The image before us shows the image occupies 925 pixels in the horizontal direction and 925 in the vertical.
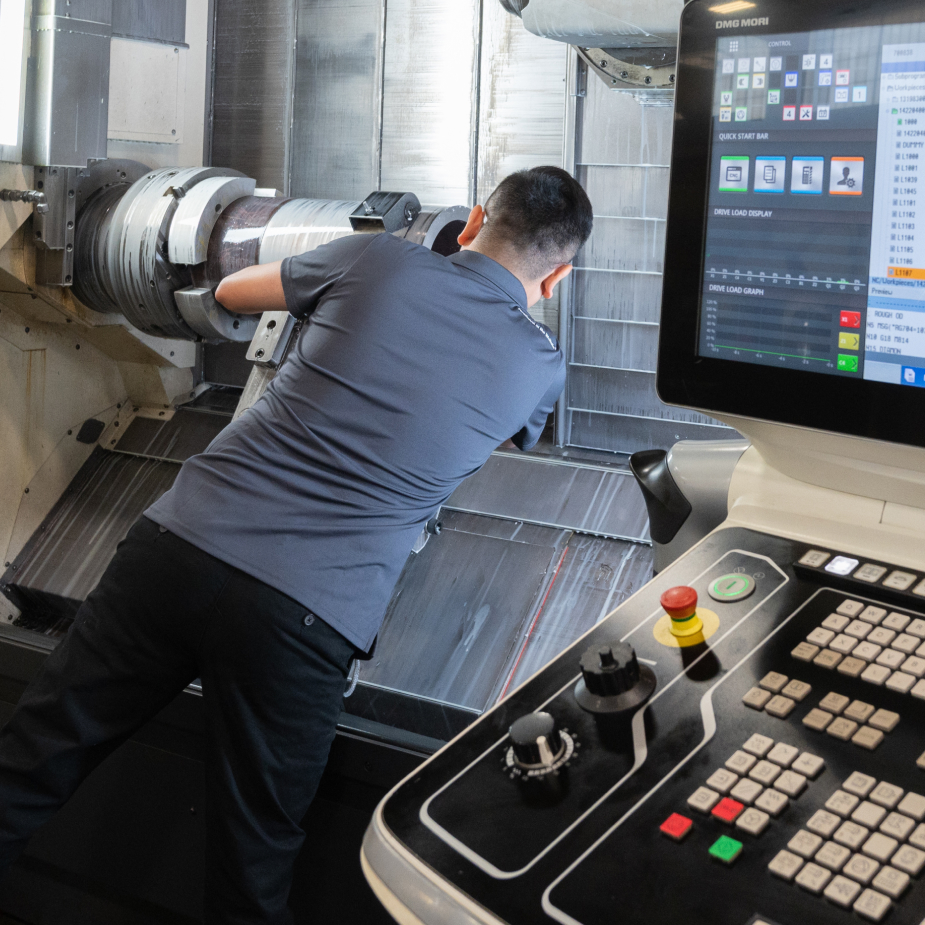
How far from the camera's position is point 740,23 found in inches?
26.9

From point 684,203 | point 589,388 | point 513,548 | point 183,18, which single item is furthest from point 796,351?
point 183,18

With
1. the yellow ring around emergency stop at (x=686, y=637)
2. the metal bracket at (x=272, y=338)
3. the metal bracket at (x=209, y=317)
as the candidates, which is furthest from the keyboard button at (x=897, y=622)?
the metal bracket at (x=209, y=317)

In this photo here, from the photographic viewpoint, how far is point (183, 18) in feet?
8.65

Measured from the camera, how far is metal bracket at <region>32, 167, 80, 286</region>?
2244mm

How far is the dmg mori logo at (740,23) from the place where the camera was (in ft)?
2.21

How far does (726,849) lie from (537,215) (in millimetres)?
1191

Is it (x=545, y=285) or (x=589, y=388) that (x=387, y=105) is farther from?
(x=545, y=285)

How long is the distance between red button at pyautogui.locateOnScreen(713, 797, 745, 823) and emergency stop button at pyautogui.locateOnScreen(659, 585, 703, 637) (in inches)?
Result: 6.0

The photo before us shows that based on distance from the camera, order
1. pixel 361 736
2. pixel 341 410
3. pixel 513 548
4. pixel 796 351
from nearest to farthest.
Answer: pixel 796 351 → pixel 341 410 → pixel 361 736 → pixel 513 548

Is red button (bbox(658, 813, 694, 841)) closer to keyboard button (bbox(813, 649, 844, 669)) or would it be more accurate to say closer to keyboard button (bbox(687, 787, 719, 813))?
keyboard button (bbox(687, 787, 719, 813))

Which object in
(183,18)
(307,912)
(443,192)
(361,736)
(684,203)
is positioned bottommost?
(307,912)

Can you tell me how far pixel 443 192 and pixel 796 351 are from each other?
2025mm

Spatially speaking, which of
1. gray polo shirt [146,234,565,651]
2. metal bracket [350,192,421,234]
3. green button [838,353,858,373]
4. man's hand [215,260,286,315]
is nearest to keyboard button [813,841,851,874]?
green button [838,353,858,373]

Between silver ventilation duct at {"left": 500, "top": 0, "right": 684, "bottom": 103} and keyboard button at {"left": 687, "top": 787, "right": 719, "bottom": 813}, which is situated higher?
silver ventilation duct at {"left": 500, "top": 0, "right": 684, "bottom": 103}
